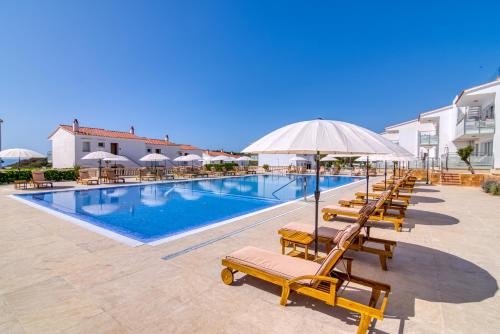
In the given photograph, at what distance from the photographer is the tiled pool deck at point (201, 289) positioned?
8.84 feet

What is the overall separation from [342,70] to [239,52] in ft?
59.6

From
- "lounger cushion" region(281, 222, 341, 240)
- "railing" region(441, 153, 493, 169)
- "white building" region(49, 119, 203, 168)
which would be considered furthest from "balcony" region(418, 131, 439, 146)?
"white building" region(49, 119, 203, 168)

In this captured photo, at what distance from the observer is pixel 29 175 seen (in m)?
19.0

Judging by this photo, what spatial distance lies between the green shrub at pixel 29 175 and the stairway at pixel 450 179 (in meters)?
30.9

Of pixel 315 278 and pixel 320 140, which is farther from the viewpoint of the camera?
pixel 320 140

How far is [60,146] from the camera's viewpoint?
29203 millimetres

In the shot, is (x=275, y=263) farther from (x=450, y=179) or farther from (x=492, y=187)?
(x=450, y=179)

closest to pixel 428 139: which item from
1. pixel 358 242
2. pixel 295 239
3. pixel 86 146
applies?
pixel 358 242

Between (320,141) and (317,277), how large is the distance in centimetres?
180

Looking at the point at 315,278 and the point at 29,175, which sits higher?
the point at 29,175

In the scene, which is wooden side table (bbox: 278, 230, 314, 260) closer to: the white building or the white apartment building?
the white apartment building

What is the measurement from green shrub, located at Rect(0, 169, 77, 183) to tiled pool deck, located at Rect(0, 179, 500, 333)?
674 inches

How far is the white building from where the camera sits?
2741cm

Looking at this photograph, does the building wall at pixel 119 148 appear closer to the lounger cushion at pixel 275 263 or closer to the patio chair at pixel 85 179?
the patio chair at pixel 85 179
